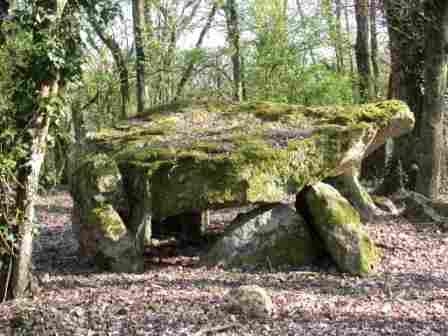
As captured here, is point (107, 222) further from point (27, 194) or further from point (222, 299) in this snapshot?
point (222, 299)

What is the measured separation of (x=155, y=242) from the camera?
28.3 feet

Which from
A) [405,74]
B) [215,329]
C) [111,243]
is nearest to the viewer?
[215,329]

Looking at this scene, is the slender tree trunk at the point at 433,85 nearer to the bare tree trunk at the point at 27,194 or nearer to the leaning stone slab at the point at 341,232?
the leaning stone slab at the point at 341,232

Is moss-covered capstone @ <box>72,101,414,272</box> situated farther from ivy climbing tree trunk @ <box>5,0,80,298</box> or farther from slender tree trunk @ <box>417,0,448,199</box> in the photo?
slender tree trunk @ <box>417,0,448,199</box>

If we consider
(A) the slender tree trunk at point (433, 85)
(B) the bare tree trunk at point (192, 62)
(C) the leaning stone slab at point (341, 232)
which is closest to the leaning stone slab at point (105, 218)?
(C) the leaning stone slab at point (341, 232)

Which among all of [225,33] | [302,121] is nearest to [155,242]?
[302,121]

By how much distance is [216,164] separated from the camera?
722cm

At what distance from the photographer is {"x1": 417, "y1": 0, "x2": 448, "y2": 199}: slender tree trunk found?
10016 mm

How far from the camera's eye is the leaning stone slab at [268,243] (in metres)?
7.29

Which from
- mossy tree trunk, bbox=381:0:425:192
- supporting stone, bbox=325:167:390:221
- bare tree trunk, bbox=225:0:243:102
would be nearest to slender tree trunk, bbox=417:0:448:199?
mossy tree trunk, bbox=381:0:425:192

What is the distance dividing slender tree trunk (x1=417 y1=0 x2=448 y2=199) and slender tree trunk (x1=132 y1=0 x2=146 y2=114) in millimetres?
8638

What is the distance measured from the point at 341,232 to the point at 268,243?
887 mm

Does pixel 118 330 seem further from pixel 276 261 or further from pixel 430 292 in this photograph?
pixel 430 292

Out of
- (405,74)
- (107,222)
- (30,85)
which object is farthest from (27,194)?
(405,74)
